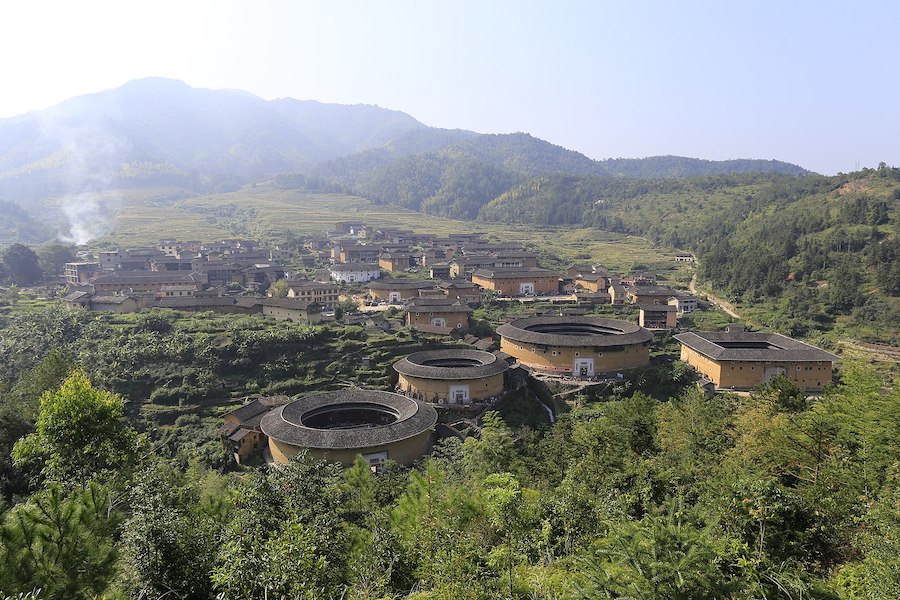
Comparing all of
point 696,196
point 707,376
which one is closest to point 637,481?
point 707,376

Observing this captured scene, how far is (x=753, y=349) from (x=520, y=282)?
88.5 ft

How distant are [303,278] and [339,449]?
40524 millimetres

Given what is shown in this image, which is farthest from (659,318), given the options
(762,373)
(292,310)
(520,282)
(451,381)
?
(292,310)

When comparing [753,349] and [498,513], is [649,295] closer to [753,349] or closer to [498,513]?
[753,349]

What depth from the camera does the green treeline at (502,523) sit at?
25.7 ft

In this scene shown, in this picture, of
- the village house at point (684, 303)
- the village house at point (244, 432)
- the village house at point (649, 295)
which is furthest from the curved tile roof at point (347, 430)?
the village house at point (684, 303)

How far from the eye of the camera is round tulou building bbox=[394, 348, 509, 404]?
31.8 metres

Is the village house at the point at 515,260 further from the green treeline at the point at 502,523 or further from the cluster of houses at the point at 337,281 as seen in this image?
the green treeline at the point at 502,523

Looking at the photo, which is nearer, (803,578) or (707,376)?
(803,578)

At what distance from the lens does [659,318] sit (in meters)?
46.4

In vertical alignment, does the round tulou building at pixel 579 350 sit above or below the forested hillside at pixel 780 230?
below

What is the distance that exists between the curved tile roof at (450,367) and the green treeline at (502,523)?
13.7 metres

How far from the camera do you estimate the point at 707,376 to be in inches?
1421

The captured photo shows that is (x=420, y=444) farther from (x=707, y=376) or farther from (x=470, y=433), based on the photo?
(x=707, y=376)
